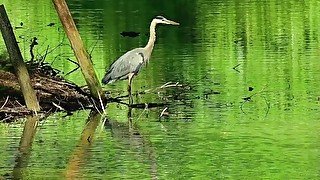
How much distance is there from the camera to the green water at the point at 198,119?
11367 millimetres

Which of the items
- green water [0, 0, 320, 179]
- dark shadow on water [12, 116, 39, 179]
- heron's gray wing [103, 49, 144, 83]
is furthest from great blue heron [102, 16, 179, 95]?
dark shadow on water [12, 116, 39, 179]

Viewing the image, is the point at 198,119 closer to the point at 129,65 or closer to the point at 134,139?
the point at 134,139

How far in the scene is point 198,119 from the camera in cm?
1452

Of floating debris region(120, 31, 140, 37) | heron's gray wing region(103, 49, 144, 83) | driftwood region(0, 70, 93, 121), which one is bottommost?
floating debris region(120, 31, 140, 37)

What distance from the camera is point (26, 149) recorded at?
12.6m

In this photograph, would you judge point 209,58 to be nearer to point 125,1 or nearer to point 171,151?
point 171,151

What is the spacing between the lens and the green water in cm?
1137

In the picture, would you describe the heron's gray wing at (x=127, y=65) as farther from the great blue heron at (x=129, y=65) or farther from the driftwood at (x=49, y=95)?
the driftwood at (x=49, y=95)

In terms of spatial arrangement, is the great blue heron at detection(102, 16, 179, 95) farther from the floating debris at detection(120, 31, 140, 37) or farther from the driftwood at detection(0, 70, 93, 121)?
the floating debris at detection(120, 31, 140, 37)

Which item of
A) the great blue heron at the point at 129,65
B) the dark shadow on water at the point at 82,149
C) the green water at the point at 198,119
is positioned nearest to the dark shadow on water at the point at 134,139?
the green water at the point at 198,119

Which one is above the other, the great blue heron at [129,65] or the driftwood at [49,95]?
the great blue heron at [129,65]

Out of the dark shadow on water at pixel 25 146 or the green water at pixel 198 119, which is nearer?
the dark shadow on water at pixel 25 146

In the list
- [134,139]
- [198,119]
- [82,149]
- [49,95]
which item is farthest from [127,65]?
[82,149]

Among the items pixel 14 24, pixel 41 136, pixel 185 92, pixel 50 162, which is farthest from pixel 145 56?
pixel 14 24
